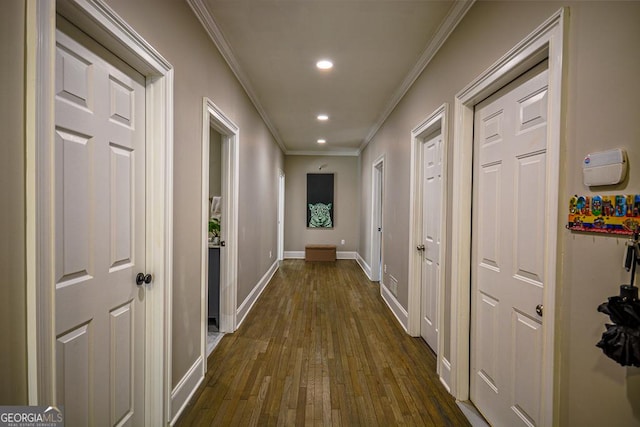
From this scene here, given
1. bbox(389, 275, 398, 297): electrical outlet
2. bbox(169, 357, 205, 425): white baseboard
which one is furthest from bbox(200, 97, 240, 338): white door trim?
bbox(389, 275, 398, 297): electrical outlet

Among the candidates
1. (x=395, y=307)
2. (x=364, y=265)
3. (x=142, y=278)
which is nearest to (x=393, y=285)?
(x=395, y=307)

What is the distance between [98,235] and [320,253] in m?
6.39

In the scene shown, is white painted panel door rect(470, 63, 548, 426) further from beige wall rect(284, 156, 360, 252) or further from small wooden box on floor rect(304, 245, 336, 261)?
beige wall rect(284, 156, 360, 252)

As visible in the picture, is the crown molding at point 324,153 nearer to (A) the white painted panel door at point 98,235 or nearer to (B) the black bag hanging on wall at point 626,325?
(A) the white painted panel door at point 98,235

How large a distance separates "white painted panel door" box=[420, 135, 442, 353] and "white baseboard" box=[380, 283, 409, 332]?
264 millimetres

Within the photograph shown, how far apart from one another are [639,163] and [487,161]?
3.32 ft

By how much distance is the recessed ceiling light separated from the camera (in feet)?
9.91

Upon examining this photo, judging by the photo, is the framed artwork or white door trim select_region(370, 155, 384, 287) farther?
the framed artwork

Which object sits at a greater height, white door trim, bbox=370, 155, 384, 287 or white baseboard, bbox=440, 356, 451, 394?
white door trim, bbox=370, 155, 384, 287

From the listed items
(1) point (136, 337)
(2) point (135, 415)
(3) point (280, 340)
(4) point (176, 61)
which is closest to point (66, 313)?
(1) point (136, 337)

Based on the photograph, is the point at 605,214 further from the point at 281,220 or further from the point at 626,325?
the point at 281,220

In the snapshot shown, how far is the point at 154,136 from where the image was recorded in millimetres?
1729

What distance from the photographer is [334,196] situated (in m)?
8.08

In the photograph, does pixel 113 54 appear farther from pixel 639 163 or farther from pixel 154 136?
pixel 639 163
